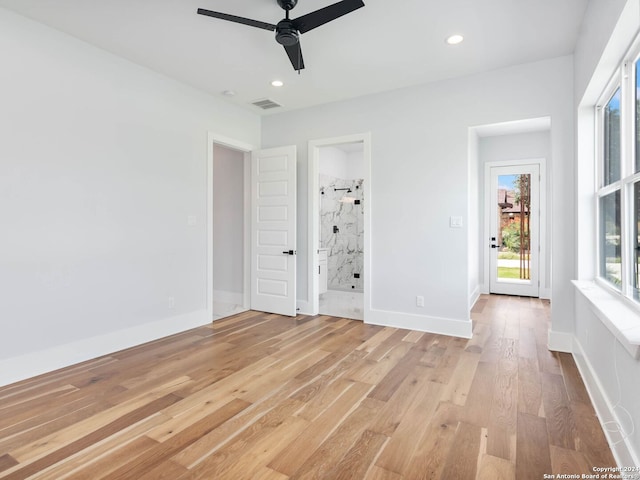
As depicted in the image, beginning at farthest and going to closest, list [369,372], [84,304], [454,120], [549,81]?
[454,120] < [549,81] < [84,304] < [369,372]

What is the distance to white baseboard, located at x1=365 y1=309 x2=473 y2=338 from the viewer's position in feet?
12.7

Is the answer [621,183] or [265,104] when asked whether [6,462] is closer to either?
[621,183]

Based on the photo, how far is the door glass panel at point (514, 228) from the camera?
6.19 meters

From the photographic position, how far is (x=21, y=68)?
2762mm

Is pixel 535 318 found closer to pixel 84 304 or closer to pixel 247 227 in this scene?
pixel 247 227

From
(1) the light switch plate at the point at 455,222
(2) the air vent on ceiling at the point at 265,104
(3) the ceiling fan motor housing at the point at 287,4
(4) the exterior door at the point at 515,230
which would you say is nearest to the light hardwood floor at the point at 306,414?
(1) the light switch plate at the point at 455,222

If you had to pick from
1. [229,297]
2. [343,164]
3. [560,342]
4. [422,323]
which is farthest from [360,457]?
[343,164]

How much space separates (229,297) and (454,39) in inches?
176

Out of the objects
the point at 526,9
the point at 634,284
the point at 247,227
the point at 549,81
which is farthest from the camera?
the point at 247,227

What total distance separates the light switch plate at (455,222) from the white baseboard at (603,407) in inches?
59.3

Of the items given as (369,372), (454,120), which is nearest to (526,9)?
(454,120)

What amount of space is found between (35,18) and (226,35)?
1.48 m

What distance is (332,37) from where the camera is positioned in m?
3.00

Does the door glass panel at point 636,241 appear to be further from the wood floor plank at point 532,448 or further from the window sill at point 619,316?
the wood floor plank at point 532,448
